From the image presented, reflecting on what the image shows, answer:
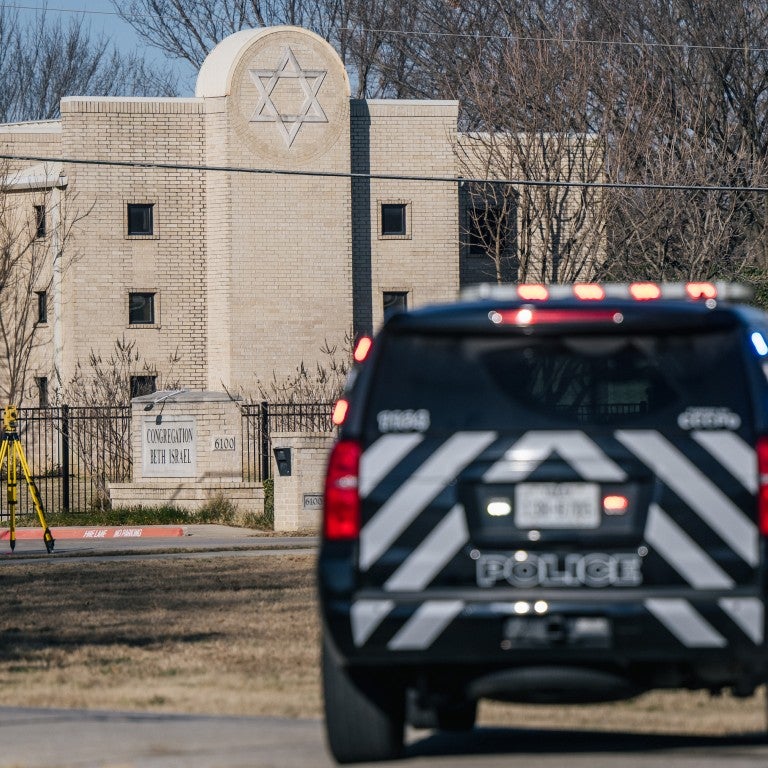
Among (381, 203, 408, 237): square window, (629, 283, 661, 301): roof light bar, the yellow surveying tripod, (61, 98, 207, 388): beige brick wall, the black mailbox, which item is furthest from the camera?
(381, 203, 408, 237): square window

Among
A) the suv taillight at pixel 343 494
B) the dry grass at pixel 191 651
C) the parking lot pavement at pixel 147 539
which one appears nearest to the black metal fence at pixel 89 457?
the parking lot pavement at pixel 147 539

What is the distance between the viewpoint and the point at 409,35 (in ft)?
162

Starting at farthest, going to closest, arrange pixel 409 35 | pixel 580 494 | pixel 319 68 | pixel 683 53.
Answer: pixel 409 35 < pixel 683 53 < pixel 319 68 < pixel 580 494

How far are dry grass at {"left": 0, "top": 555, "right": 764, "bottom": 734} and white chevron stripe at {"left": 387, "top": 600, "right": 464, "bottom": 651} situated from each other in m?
2.28

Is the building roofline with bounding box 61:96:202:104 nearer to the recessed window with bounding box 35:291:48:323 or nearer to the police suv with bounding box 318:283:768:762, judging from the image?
the recessed window with bounding box 35:291:48:323

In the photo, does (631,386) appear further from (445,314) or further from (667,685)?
(667,685)

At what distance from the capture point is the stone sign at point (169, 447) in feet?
91.4

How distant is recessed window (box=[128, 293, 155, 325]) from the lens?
3828cm

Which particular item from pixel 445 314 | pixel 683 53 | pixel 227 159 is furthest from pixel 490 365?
pixel 683 53

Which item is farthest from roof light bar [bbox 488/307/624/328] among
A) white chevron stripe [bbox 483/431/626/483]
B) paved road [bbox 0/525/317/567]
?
paved road [bbox 0/525/317/567]

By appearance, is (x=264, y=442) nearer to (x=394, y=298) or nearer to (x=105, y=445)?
(x=105, y=445)

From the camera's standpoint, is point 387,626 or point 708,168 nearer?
point 387,626

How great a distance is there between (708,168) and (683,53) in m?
4.97

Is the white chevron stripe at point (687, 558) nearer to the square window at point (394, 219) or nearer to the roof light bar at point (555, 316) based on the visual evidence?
the roof light bar at point (555, 316)
